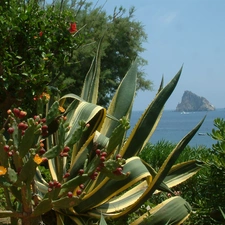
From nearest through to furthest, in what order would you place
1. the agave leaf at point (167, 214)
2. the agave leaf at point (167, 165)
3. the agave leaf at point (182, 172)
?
the agave leaf at point (167, 165) < the agave leaf at point (167, 214) < the agave leaf at point (182, 172)

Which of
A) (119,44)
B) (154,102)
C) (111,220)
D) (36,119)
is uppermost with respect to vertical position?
(119,44)

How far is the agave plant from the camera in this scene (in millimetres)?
2865

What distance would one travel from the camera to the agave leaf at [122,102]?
12.8ft

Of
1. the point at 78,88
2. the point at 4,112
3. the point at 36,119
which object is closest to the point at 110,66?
the point at 78,88

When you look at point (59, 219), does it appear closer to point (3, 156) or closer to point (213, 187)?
point (3, 156)

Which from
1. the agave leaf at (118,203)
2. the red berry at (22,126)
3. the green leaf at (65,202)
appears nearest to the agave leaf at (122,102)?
the agave leaf at (118,203)

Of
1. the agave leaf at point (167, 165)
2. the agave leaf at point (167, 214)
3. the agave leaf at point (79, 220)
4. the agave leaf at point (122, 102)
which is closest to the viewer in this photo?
the agave leaf at point (167, 165)

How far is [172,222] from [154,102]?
84 centimetres

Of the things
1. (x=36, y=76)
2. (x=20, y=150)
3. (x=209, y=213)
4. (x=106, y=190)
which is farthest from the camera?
(x=36, y=76)

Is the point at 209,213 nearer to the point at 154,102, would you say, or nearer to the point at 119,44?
the point at 154,102

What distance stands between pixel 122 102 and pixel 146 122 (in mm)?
409

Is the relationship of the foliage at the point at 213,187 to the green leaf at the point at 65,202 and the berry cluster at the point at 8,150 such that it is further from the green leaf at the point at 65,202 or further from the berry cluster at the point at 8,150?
the berry cluster at the point at 8,150

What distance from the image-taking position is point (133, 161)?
10.6 ft

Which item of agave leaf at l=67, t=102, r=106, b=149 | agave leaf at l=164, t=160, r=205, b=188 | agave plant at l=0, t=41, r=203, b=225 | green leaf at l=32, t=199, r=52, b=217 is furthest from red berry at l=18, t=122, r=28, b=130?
agave leaf at l=164, t=160, r=205, b=188
